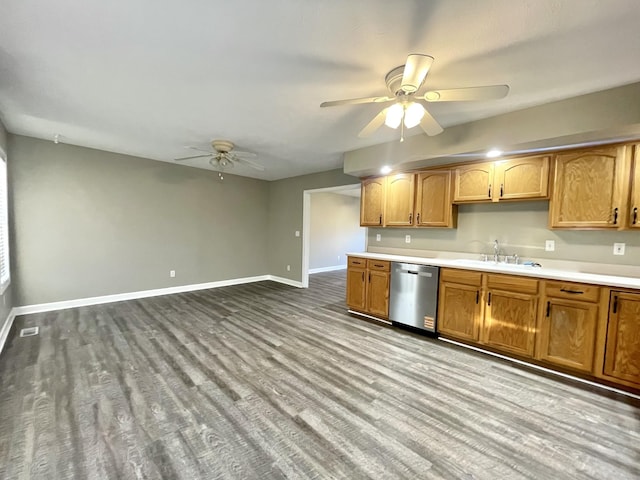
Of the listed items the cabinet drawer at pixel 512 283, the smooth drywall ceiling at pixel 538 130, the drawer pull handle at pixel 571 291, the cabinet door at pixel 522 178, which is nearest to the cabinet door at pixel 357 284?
the smooth drywall ceiling at pixel 538 130

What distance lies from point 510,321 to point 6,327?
5.74 metres

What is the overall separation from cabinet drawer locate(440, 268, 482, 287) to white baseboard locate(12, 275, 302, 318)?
3422 mm

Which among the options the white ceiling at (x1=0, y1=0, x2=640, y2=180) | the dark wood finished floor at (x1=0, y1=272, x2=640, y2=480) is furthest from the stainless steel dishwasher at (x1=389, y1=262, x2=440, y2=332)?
the white ceiling at (x1=0, y1=0, x2=640, y2=180)

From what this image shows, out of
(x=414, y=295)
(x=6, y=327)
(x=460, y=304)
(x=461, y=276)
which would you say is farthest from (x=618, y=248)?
(x=6, y=327)

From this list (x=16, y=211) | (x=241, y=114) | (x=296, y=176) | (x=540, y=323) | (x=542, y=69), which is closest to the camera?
(x=542, y=69)

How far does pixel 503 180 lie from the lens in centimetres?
308

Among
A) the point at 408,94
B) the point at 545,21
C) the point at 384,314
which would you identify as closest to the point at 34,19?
the point at 408,94

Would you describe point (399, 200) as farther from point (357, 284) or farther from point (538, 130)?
point (538, 130)

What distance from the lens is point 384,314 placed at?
3898 mm

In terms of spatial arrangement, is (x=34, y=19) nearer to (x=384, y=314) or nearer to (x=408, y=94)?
(x=408, y=94)

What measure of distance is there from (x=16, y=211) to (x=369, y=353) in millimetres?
5090

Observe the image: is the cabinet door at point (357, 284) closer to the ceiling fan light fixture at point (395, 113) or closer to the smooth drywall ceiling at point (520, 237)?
the smooth drywall ceiling at point (520, 237)

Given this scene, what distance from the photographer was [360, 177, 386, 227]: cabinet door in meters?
4.19

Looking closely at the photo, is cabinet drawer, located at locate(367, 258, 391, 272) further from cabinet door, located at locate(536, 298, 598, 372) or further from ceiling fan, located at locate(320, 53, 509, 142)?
ceiling fan, located at locate(320, 53, 509, 142)
